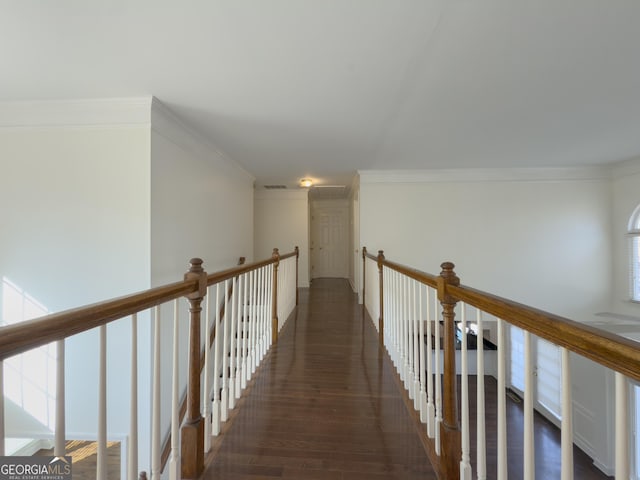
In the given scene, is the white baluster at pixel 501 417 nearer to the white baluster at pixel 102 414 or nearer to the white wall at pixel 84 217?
the white baluster at pixel 102 414

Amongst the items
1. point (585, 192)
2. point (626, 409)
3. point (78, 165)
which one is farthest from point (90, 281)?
point (585, 192)

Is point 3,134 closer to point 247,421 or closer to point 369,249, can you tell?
point 247,421

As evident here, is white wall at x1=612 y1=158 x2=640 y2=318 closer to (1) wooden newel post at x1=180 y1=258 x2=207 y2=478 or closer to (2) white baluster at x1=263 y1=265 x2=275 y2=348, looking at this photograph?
(2) white baluster at x1=263 y1=265 x2=275 y2=348

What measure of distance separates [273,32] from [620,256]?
19.7 feet

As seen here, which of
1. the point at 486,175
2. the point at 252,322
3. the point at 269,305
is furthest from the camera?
the point at 486,175

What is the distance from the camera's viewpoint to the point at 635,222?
4.15 m

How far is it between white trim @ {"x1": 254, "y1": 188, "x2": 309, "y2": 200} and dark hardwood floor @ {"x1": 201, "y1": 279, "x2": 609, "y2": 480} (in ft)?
12.0

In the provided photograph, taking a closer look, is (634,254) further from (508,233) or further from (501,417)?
(501,417)

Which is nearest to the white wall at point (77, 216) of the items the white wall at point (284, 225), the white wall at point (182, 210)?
the white wall at point (182, 210)

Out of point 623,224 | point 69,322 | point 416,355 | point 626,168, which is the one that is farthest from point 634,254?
point 69,322

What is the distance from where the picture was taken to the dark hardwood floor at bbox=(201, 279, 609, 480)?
136cm

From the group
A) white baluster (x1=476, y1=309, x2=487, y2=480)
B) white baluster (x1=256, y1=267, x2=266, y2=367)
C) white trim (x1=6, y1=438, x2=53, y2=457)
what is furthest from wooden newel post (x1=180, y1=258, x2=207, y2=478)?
white trim (x1=6, y1=438, x2=53, y2=457)

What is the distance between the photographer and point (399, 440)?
155 centimetres

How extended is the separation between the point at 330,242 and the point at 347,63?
232 inches
